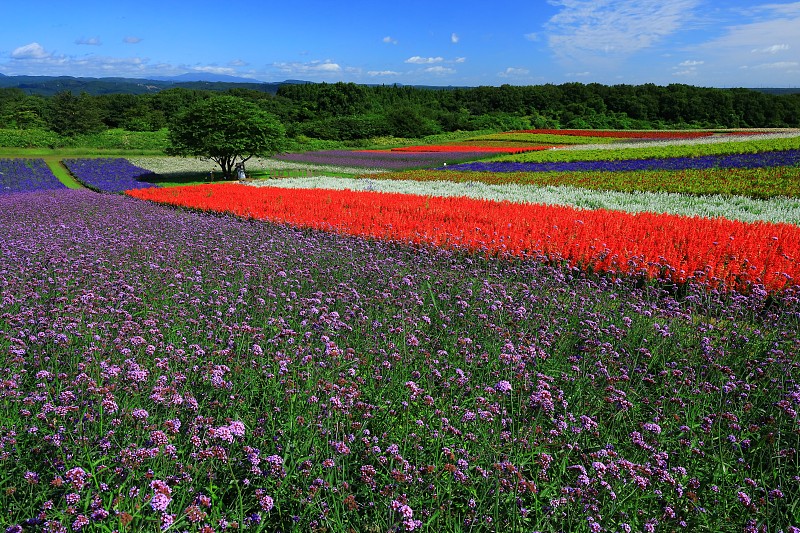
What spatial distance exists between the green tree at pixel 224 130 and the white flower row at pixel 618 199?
5115 millimetres

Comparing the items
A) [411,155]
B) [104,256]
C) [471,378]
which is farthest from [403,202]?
[411,155]

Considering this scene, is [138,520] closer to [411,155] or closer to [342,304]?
[342,304]

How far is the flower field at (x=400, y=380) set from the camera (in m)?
2.48

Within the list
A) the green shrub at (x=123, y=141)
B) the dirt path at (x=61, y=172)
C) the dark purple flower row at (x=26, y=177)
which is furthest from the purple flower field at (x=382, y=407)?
the green shrub at (x=123, y=141)

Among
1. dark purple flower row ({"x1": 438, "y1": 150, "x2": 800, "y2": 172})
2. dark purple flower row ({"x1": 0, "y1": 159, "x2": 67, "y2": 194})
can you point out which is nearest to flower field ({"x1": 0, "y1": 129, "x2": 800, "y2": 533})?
dark purple flower row ({"x1": 438, "y1": 150, "x2": 800, "y2": 172})

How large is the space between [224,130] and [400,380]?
24.7m

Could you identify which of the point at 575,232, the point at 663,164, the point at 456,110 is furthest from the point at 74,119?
the point at 575,232

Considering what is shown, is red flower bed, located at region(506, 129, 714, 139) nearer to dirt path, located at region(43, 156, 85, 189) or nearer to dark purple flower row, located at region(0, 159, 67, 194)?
dirt path, located at region(43, 156, 85, 189)

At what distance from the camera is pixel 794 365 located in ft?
13.2

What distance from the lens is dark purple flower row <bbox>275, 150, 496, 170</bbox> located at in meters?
35.0

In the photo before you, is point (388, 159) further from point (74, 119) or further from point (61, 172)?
point (74, 119)

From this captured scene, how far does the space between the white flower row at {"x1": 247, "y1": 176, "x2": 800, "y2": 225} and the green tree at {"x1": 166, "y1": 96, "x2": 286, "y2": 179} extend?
201 inches

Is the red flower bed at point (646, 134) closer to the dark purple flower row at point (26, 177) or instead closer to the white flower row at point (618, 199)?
the white flower row at point (618, 199)

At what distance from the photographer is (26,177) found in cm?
2727
